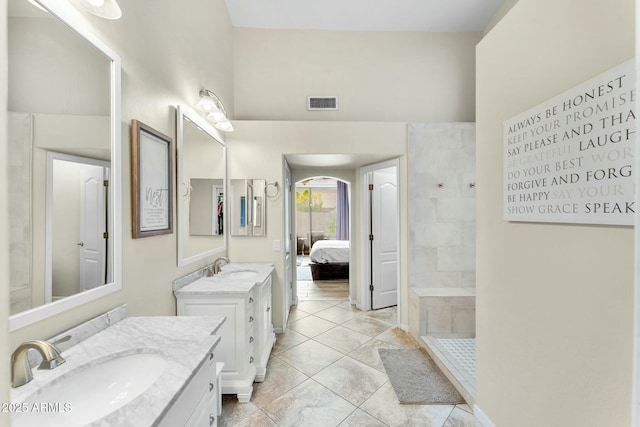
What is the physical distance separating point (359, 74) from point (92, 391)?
3850 mm

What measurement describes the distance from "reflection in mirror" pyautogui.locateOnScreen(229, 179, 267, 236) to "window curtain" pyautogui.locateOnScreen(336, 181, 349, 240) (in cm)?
551

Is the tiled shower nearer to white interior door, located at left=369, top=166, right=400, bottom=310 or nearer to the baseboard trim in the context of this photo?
white interior door, located at left=369, top=166, right=400, bottom=310

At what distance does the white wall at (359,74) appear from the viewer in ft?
11.3

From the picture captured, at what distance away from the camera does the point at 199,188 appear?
2289 mm

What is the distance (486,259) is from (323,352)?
183 cm

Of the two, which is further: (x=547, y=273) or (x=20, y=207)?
(x=547, y=273)

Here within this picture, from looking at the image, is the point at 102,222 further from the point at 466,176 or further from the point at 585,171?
the point at 466,176

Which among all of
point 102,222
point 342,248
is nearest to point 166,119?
point 102,222

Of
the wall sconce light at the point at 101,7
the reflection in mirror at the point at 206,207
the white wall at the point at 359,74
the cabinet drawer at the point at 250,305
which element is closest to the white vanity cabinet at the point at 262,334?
the cabinet drawer at the point at 250,305

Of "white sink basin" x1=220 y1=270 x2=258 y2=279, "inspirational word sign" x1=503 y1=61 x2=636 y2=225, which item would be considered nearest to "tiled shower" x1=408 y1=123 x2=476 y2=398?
"inspirational word sign" x1=503 y1=61 x2=636 y2=225

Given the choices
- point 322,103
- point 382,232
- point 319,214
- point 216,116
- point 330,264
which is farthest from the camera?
point 319,214

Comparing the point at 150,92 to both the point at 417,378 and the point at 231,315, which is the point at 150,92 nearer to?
the point at 231,315

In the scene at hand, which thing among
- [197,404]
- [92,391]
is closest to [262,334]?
[197,404]

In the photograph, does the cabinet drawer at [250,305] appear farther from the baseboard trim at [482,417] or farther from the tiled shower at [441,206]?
the tiled shower at [441,206]
